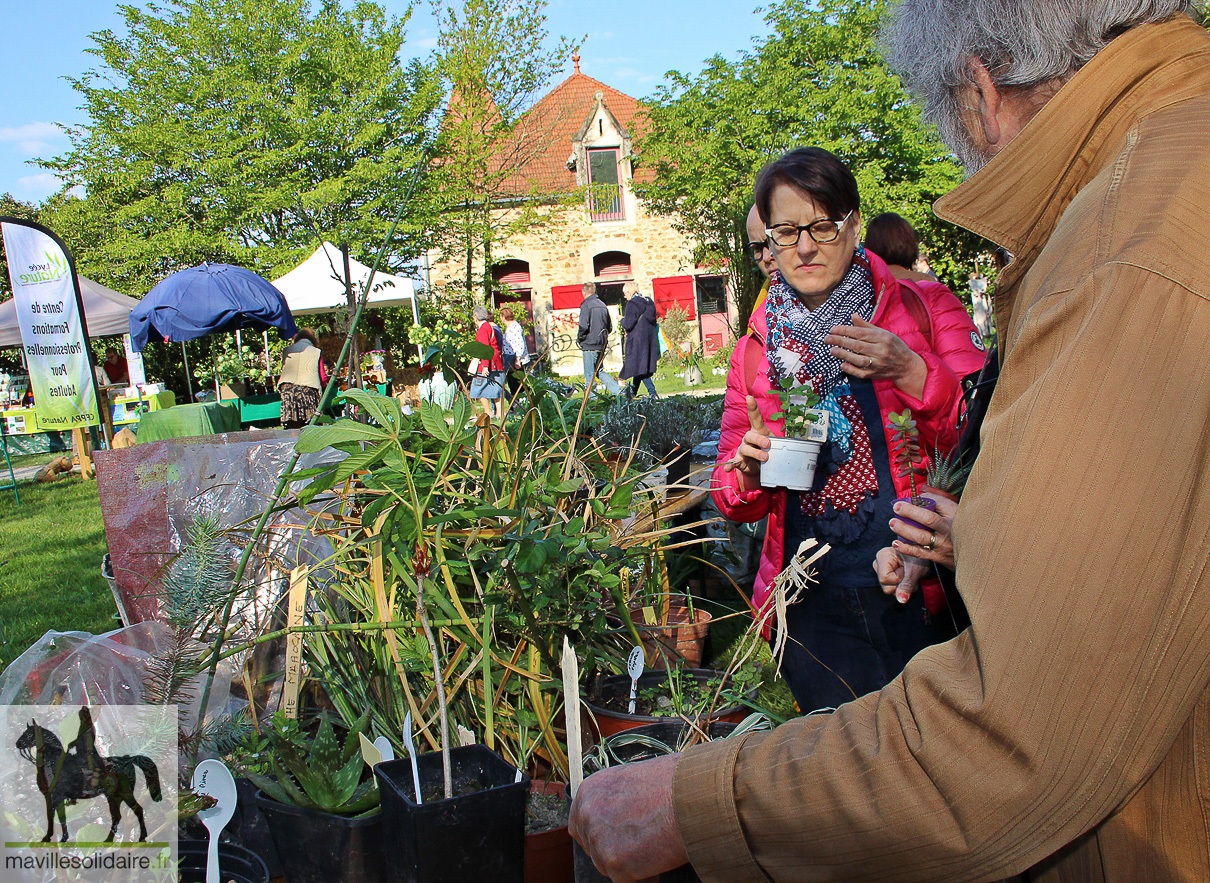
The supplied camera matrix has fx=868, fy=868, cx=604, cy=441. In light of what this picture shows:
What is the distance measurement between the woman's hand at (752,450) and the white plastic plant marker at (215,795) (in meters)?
1.16

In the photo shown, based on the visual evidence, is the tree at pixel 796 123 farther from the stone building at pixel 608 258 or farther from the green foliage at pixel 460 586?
the green foliage at pixel 460 586

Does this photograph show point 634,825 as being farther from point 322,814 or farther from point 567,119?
point 567,119

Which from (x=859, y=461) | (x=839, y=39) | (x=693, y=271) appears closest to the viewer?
(x=859, y=461)

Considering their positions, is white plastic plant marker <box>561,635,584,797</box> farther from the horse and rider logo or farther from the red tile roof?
the red tile roof

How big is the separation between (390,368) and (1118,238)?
66.5 ft

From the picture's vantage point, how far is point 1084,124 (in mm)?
849

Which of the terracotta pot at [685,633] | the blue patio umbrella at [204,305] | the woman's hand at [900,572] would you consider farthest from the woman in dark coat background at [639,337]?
the woman's hand at [900,572]

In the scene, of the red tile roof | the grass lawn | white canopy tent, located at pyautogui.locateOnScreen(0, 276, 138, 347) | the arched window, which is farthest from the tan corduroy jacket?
the arched window

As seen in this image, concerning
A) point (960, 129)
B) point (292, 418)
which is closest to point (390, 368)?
point (292, 418)

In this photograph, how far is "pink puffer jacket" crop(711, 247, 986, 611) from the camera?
1941mm

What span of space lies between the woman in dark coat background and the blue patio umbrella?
448 cm

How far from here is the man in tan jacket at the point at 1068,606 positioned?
0.65 m

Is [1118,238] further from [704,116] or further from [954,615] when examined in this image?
[704,116]

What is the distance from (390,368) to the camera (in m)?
20.2
